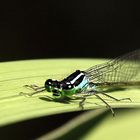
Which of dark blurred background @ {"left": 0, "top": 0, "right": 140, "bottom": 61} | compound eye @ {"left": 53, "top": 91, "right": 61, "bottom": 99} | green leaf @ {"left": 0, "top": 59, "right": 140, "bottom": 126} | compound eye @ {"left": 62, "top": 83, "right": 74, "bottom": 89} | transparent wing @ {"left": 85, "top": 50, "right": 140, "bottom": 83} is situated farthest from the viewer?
dark blurred background @ {"left": 0, "top": 0, "right": 140, "bottom": 61}

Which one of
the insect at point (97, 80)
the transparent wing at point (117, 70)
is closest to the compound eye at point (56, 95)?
the insect at point (97, 80)

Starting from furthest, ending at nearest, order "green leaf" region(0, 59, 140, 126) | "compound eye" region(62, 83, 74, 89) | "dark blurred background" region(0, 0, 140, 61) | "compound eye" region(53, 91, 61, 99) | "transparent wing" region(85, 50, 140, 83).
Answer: "dark blurred background" region(0, 0, 140, 61), "transparent wing" region(85, 50, 140, 83), "compound eye" region(62, 83, 74, 89), "compound eye" region(53, 91, 61, 99), "green leaf" region(0, 59, 140, 126)

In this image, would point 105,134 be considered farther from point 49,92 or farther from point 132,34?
point 132,34

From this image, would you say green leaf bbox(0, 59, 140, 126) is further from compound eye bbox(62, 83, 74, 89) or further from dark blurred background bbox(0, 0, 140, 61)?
dark blurred background bbox(0, 0, 140, 61)

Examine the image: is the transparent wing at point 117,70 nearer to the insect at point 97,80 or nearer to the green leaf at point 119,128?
the insect at point 97,80

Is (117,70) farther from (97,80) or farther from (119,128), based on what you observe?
(119,128)

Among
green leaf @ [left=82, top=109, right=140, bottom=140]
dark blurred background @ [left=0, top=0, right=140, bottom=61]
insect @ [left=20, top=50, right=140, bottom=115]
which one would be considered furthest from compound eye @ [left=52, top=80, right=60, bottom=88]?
dark blurred background @ [left=0, top=0, right=140, bottom=61]
